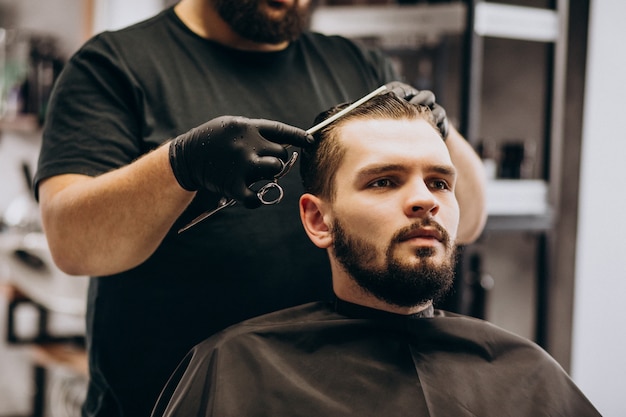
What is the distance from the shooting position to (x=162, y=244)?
58.9 inches

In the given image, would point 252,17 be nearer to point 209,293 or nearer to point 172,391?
point 209,293

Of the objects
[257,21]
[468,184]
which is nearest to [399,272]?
[468,184]

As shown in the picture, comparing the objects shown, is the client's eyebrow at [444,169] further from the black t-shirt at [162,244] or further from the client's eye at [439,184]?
the black t-shirt at [162,244]

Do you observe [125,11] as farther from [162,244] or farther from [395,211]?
[395,211]

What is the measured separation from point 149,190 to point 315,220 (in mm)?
375

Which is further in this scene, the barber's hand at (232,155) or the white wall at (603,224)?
the white wall at (603,224)

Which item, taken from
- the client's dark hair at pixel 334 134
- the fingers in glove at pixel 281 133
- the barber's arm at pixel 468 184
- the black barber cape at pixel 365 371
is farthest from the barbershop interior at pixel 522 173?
the fingers in glove at pixel 281 133

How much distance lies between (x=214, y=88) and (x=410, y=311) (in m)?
0.70

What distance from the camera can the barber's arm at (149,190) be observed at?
3.94 feet

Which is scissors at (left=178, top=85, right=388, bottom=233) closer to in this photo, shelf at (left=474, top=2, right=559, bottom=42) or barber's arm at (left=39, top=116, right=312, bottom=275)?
barber's arm at (left=39, top=116, right=312, bottom=275)

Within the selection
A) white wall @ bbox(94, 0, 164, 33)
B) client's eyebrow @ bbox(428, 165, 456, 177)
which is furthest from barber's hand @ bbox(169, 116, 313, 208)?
white wall @ bbox(94, 0, 164, 33)

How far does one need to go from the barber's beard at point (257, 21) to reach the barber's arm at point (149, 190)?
1.40ft

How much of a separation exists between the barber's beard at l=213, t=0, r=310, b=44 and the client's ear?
1.42ft

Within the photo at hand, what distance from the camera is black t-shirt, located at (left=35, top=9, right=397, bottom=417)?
57.7 inches
